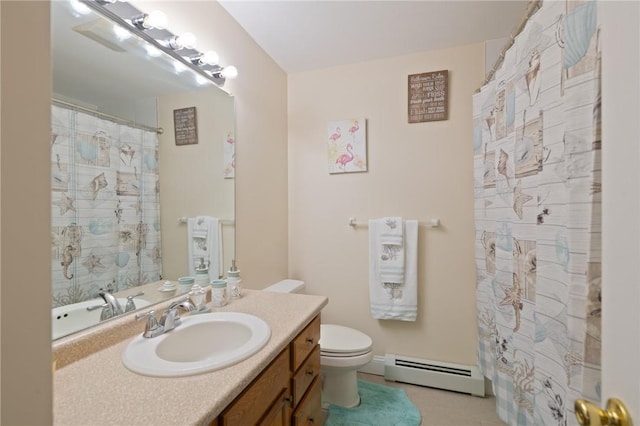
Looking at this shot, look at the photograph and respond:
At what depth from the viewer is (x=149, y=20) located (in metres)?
1.06

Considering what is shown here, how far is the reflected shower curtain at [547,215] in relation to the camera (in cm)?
68

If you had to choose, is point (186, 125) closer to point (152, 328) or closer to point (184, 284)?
point (184, 284)

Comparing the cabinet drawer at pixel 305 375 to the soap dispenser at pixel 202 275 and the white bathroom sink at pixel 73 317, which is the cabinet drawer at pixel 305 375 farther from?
the white bathroom sink at pixel 73 317

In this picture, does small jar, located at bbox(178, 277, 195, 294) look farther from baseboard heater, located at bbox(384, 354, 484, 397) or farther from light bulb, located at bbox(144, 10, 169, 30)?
baseboard heater, located at bbox(384, 354, 484, 397)

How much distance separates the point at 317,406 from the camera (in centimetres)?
136

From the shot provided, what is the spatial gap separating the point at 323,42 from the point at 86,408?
2129mm

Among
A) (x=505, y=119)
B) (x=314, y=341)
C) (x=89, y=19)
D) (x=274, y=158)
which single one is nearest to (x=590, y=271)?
(x=505, y=119)

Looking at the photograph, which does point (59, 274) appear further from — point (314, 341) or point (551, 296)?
point (551, 296)

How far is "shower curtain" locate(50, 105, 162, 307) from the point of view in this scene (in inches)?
33.8

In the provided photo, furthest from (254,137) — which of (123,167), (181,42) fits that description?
(123,167)

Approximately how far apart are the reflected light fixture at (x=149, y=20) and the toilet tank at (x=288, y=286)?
1548 millimetres

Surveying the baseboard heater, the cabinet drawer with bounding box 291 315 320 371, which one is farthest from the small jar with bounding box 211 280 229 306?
the baseboard heater

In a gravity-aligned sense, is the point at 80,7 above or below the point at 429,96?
below

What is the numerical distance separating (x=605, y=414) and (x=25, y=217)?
82cm
